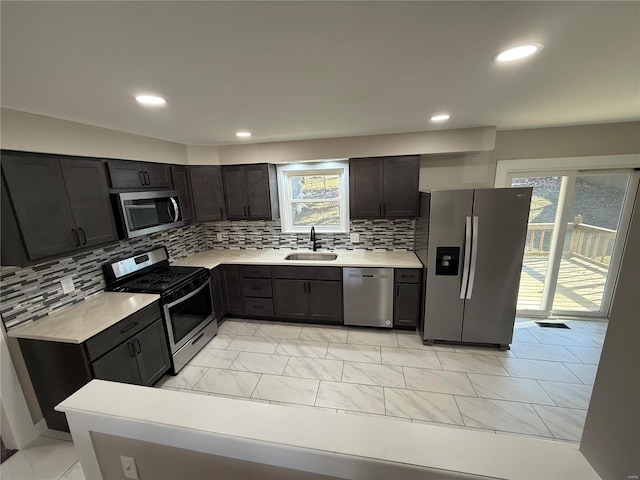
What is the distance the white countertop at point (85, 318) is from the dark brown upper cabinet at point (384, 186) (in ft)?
8.04

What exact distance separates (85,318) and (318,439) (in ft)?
6.99

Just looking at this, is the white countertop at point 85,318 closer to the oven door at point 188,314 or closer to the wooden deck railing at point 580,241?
the oven door at point 188,314

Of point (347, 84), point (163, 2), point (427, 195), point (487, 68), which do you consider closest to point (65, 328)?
point (163, 2)

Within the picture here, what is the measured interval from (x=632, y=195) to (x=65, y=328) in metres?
5.81

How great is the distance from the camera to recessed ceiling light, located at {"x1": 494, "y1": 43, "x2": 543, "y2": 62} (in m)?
1.11

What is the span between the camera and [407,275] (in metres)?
3.02

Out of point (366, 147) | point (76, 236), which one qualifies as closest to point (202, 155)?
point (76, 236)

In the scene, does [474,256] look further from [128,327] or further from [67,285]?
[67,285]

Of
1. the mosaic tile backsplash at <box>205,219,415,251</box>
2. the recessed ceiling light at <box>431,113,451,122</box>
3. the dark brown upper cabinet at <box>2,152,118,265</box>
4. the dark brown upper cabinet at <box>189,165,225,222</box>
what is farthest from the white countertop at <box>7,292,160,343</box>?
the recessed ceiling light at <box>431,113,451,122</box>

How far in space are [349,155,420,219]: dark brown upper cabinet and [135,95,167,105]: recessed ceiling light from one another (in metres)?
2.09

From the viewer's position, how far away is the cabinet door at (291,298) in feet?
10.9

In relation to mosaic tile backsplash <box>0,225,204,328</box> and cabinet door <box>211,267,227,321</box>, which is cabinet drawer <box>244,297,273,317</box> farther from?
mosaic tile backsplash <box>0,225,204,328</box>

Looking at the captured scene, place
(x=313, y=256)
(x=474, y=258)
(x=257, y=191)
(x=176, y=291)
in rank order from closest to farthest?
1. (x=176, y=291)
2. (x=474, y=258)
3. (x=257, y=191)
4. (x=313, y=256)

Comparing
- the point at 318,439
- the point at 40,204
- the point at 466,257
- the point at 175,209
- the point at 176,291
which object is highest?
the point at 40,204
